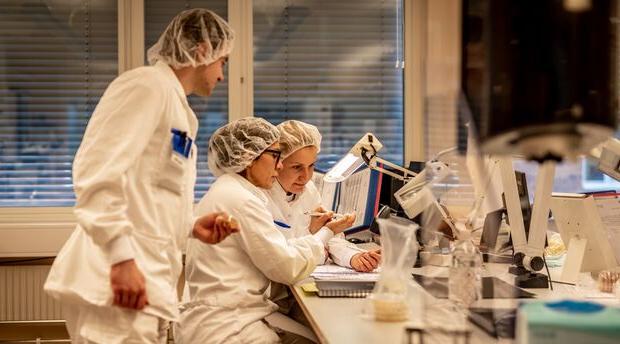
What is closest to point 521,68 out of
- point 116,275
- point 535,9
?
point 535,9

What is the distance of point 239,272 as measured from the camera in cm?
229

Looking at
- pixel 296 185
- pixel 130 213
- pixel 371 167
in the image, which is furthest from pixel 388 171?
pixel 130 213

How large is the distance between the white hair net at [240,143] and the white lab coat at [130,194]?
23.2 inches

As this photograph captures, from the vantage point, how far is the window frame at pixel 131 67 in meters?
3.94

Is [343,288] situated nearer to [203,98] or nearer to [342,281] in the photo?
[342,281]

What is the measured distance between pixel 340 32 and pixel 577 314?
3626 millimetres

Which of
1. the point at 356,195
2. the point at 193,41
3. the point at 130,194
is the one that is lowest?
the point at 356,195

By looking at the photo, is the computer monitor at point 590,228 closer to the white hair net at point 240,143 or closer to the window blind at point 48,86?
the white hair net at point 240,143

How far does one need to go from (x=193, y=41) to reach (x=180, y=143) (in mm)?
310

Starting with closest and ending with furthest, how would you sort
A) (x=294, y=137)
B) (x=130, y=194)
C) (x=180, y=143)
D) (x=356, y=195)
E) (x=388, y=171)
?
(x=130, y=194) → (x=180, y=143) → (x=294, y=137) → (x=388, y=171) → (x=356, y=195)

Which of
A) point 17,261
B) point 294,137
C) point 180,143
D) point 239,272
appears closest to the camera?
point 180,143

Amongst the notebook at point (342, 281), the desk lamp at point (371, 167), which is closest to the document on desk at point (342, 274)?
the notebook at point (342, 281)

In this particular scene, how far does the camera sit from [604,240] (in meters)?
2.42

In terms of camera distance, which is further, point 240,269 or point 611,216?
point 611,216
